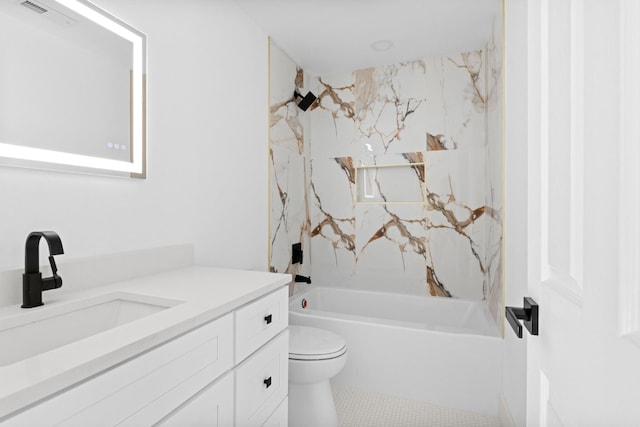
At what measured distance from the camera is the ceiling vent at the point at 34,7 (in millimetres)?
1012

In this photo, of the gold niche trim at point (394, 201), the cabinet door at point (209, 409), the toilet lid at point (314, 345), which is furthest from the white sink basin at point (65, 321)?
the gold niche trim at point (394, 201)

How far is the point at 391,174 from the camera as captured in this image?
2848 millimetres

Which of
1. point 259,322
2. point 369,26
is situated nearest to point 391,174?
point 369,26

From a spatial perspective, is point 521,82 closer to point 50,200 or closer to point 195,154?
point 195,154

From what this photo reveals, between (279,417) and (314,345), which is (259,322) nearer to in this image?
(279,417)

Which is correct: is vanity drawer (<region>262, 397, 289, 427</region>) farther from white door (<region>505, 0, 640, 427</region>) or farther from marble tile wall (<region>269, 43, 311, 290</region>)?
marble tile wall (<region>269, 43, 311, 290</region>)

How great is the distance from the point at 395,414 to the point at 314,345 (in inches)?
25.6

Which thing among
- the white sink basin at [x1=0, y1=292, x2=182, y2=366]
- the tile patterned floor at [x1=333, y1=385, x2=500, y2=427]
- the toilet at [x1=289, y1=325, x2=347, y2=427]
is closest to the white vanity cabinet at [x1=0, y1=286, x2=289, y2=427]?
the white sink basin at [x1=0, y1=292, x2=182, y2=366]

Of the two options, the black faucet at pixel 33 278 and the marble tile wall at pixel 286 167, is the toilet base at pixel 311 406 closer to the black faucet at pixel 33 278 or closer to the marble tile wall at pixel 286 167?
the marble tile wall at pixel 286 167

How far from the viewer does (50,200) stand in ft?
3.50

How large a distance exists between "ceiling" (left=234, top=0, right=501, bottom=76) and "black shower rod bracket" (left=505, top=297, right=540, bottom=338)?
1.96 m

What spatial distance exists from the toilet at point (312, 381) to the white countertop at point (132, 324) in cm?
60

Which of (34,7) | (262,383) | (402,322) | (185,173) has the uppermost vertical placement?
(34,7)

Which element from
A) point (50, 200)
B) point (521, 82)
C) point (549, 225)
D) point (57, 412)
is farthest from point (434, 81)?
point (57, 412)
